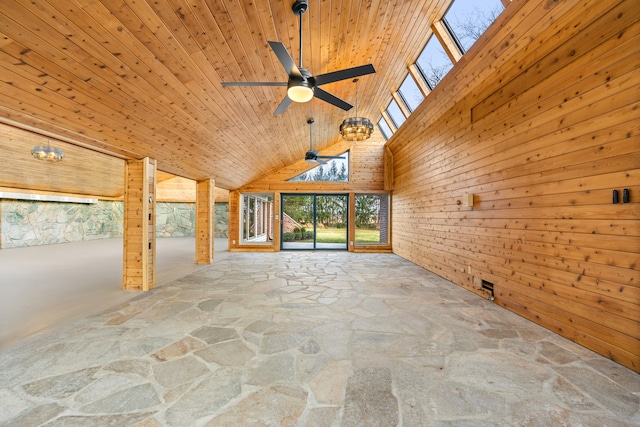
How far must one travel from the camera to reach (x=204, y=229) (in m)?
6.95

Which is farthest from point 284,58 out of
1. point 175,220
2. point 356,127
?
point 175,220

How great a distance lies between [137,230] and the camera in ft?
14.5

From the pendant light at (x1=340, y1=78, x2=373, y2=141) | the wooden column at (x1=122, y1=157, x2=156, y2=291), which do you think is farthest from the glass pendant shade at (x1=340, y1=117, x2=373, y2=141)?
the wooden column at (x1=122, y1=157, x2=156, y2=291)

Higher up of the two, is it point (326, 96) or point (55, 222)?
point (326, 96)

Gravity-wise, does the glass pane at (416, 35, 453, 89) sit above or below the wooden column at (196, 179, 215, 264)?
above

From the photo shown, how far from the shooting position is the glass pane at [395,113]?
7052 millimetres

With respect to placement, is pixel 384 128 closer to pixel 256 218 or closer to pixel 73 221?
pixel 256 218

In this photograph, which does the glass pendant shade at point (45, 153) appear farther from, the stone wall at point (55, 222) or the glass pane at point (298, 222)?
the glass pane at point (298, 222)

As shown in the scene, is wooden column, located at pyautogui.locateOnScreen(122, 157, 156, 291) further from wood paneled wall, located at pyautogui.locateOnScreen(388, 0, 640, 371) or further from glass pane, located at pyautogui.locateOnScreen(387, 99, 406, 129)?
glass pane, located at pyautogui.locateOnScreen(387, 99, 406, 129)

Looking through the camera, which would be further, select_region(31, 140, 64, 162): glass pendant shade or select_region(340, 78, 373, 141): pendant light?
select_region(31, 140, 64, 162): glass pendant shade

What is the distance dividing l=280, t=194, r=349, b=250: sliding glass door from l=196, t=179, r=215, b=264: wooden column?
302cm

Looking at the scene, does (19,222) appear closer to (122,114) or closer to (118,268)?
(118,268)

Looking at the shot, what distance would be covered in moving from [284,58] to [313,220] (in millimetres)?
7673

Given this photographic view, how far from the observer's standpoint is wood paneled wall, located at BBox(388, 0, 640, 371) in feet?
7.25
